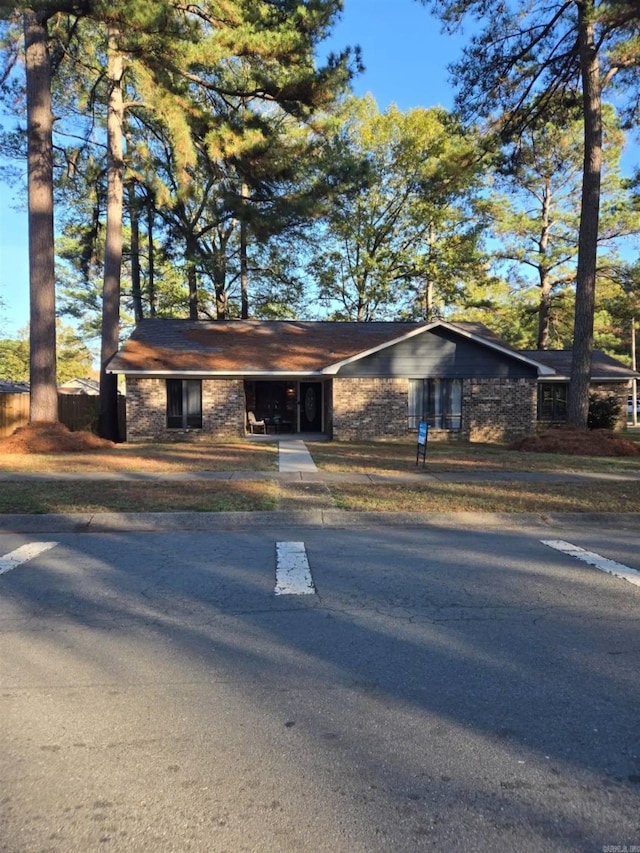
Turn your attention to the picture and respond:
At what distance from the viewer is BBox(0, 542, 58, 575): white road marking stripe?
20.5ft

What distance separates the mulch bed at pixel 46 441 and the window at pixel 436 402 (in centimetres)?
1084

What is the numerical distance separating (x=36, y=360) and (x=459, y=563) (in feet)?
49.0

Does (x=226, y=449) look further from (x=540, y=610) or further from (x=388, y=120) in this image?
(x=388, y=120)

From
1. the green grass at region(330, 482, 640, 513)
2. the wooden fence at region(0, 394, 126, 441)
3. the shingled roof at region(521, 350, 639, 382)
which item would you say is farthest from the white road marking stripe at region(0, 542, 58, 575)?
the shingled roof at region(521, 350, 639, 382)

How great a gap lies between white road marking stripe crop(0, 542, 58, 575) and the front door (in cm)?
1850

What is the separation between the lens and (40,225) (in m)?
17.2

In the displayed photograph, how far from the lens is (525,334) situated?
5056cm

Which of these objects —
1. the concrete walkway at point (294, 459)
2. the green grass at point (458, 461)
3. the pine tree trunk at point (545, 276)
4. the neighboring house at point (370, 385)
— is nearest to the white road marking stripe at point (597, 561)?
the green grass at point (458, 461)

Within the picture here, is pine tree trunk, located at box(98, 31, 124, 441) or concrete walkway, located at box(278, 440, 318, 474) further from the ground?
pine tree trunk, located at box(98, 31, 124, 441)

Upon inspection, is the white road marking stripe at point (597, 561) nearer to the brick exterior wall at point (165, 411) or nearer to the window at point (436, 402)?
the window at point (436, 402)

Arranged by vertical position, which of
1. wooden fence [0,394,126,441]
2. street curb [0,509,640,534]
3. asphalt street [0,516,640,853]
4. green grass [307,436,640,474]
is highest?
wooden fence [0,394,126,441]

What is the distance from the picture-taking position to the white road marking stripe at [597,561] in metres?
5.96

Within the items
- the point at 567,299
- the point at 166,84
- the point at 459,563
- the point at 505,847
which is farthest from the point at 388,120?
the point at 505,847

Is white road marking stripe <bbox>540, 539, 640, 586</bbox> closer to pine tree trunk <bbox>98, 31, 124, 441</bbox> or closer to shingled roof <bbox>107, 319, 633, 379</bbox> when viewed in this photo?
shingled roof <bbox>107, 319, 633, 379</bbox>
